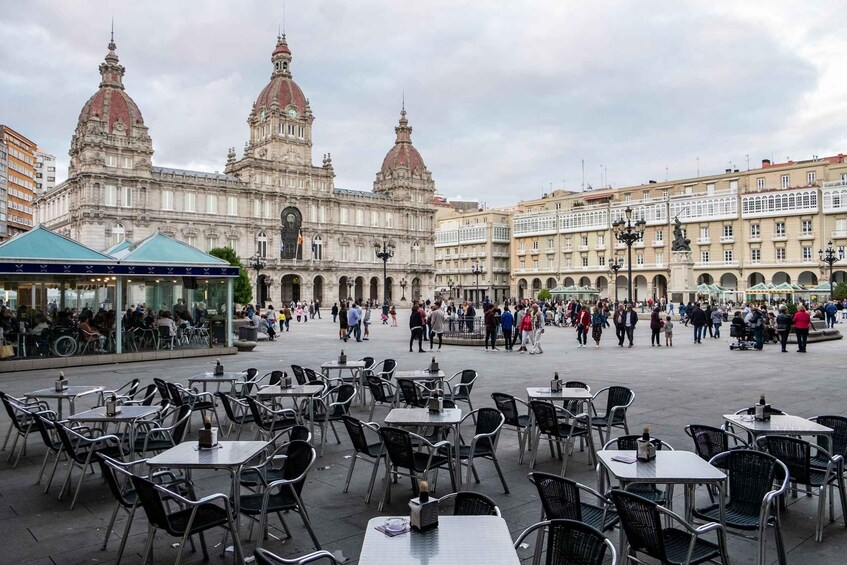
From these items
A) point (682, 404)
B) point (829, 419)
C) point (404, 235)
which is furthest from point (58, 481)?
point (404, 235)

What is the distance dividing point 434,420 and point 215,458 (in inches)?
80.2

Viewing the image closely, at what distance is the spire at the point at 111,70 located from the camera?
60688 millimetres

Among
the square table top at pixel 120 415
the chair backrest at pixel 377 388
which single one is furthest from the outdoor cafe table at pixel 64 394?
the chair backrest at pixel 377 388

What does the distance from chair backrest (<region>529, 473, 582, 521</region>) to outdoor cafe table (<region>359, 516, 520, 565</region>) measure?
608 mm

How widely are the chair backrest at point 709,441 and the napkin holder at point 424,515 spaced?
9.50 feet

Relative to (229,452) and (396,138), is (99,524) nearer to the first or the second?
(229,452)

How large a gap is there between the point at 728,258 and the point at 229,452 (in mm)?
63745

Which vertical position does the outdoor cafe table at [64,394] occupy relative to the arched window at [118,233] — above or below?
below

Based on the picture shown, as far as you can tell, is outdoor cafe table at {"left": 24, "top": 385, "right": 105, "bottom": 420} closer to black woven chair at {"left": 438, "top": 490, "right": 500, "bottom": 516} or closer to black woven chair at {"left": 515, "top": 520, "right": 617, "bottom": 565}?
black woven chair at {"left": 438, "top": 490, "right": 500, "bottom": 516}

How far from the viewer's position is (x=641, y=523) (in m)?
3.63

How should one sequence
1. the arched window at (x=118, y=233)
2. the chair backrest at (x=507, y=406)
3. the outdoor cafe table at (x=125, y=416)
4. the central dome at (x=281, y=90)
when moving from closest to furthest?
the outdoor cafe table at (x=125, y=416) → the chair backrest at (x=507, y=406) → the arched window at (x=118, y=233) → the central dome at (x=281, y=90)

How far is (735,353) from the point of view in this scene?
59.9 ft

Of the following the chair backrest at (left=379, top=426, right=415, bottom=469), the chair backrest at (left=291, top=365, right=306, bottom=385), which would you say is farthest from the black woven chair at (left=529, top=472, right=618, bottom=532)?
the chair backrest at (left=291, top=365, right=306, bottom=385)

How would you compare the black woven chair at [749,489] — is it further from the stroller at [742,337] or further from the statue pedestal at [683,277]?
the statue pedestal at [683,277]
